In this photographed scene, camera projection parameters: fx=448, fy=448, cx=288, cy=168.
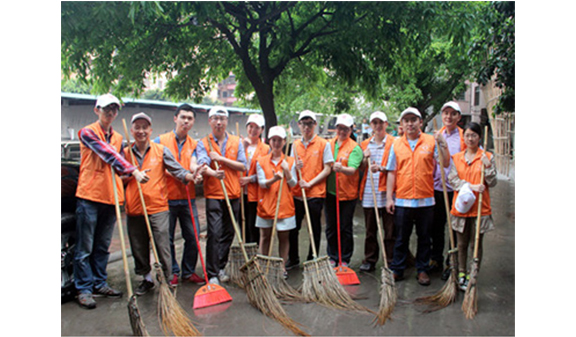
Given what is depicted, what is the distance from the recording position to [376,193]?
508 centimetres

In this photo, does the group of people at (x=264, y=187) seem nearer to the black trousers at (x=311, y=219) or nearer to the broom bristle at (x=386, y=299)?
the black trousers at (x=311, y=219)

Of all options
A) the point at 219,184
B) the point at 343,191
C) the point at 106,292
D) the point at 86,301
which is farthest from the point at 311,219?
the point at 86,301

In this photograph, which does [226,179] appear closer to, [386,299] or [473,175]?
[386,299]

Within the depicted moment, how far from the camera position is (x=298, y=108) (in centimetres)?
2114

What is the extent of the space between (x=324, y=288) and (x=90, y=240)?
2.23m

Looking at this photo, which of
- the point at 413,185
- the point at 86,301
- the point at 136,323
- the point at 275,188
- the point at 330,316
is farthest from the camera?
the point at 275,188

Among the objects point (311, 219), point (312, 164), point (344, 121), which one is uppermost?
point (344, 121)

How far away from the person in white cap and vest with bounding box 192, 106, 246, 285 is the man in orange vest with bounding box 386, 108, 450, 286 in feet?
5.38

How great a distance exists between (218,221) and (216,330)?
1.30 m

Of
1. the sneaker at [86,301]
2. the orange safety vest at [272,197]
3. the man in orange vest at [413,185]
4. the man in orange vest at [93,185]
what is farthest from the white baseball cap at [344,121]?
the sneaker at [86,301]

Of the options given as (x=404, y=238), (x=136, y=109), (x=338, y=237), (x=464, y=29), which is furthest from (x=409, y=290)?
(x=136, y=109)

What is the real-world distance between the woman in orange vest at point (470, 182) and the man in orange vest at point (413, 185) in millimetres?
199

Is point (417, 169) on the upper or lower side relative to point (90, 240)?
upper

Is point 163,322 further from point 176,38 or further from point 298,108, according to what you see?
point 298,108
